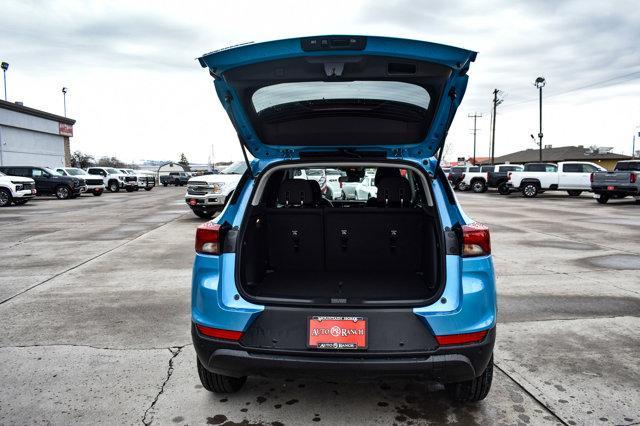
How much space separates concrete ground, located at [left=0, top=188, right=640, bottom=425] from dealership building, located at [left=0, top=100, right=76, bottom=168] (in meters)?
33.7

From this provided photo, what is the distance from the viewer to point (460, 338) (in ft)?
8.31

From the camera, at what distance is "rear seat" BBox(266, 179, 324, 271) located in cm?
378

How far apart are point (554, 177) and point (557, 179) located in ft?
0.63

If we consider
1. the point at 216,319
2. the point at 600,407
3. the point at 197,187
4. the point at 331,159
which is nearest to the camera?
the point at 216,319

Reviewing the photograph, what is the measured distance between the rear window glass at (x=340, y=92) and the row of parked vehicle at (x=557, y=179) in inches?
795

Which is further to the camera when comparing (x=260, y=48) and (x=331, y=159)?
(x=331, y=159)

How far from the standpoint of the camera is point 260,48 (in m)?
2.44

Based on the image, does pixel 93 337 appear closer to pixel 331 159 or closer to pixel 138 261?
pixel 331 159

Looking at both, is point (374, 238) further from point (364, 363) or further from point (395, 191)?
point (364, 363)

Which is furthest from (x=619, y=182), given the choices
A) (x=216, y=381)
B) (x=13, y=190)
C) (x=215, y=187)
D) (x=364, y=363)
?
(x=13, y=190)

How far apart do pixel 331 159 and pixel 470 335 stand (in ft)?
4.59

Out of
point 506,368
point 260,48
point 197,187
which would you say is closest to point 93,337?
point 260,48

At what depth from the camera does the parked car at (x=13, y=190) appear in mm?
20672

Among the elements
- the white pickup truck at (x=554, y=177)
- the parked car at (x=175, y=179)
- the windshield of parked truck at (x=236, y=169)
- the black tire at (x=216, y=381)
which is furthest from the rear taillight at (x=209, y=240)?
the parked car at (x=175, y=179)
